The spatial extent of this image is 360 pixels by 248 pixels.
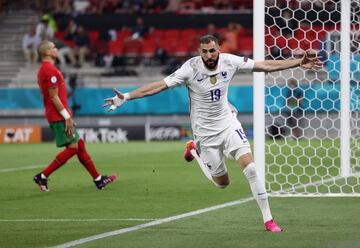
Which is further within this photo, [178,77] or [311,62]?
[178,77]

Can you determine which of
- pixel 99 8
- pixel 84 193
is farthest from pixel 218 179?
pixel 99 8

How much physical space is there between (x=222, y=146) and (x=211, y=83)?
71 centimetres

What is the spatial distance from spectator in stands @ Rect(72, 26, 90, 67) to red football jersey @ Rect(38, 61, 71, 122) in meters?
20.3

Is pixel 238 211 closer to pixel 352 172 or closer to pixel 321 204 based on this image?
pixel 321 204

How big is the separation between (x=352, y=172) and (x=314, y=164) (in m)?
2.32

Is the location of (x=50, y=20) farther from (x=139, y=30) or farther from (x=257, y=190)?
(x=257, y=190)

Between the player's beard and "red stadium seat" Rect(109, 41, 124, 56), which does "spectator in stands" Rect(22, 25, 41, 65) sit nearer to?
"red stadium seat" Rect(109, 41, 124, 56)

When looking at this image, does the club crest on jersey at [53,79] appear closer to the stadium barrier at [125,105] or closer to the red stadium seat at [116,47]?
the stadium barrier at [125,105]

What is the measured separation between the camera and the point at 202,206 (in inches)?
463

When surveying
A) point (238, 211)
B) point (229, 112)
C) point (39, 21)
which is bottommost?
point (238, 211)

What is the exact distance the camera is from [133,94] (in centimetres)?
966

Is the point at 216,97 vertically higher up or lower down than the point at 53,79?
lower down

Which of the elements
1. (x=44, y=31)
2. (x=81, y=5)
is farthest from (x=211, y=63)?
(x=81, y=5)

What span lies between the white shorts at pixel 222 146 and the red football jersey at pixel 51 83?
11.7ft
